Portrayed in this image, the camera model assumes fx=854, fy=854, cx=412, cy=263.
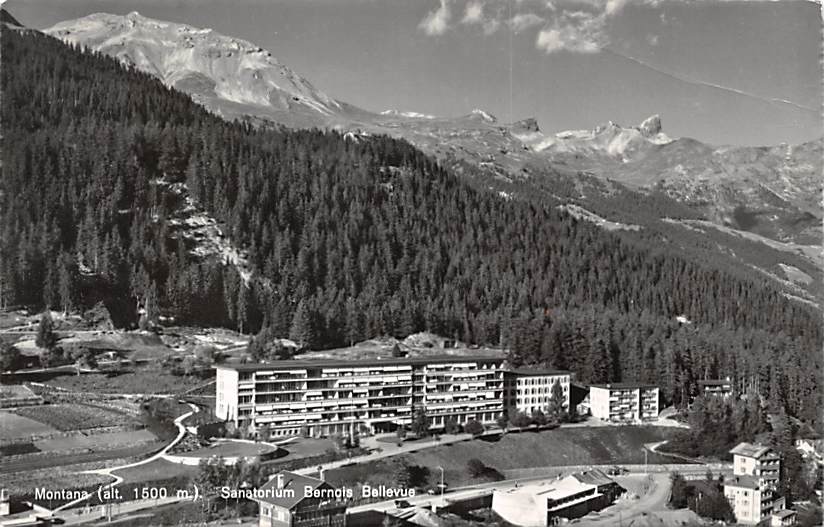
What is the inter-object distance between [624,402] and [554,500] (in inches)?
935

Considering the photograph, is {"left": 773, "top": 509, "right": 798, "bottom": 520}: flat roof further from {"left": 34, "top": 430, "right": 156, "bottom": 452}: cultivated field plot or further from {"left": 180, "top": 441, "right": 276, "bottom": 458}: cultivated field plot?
{"left": 34, "top": 430, "right": 156, "bottom": 452}: cultivated field plot

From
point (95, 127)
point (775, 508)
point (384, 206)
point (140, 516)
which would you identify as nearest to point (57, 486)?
point (140, 516)

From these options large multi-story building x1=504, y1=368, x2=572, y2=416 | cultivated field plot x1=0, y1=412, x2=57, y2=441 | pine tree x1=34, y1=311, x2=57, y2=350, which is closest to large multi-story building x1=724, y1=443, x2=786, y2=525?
large multi-story building x1=504, y1=368, x2=572, y2=416

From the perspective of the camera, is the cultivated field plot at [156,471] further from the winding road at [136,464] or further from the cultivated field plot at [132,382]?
the cultivated field plot at [132,382]

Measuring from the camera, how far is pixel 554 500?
44.5 metres

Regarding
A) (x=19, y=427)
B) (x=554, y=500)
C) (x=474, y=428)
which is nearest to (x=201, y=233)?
(x=19, y=427)

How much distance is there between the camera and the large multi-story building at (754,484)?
48.3m

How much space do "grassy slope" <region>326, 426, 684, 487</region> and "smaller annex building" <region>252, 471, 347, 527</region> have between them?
870 cm

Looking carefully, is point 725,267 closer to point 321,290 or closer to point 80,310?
point 321,290

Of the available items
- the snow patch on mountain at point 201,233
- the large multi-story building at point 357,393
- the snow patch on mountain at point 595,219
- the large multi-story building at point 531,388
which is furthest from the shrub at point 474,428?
the snow patch on mountain at point 595,219

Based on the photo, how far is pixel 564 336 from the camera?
74125 mm

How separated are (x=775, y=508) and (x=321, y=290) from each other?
46816 mm

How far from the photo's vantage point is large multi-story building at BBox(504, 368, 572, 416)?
209ft

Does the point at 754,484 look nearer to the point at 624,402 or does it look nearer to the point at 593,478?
the point at 593,478
